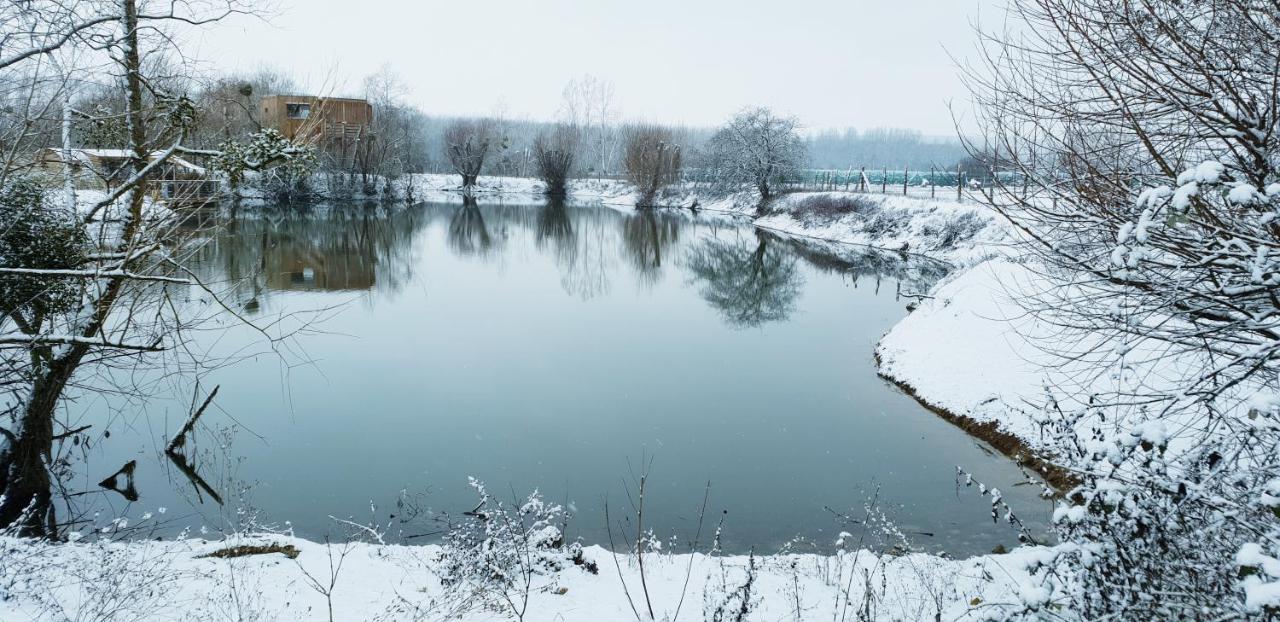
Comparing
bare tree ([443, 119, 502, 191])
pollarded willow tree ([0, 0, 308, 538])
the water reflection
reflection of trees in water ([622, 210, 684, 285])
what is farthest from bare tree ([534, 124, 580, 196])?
pollarded willow tree ([0, 0, 308, 538])

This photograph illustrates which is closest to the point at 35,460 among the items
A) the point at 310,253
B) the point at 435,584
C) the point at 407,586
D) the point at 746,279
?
the point at 407,586

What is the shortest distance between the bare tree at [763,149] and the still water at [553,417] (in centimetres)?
2495

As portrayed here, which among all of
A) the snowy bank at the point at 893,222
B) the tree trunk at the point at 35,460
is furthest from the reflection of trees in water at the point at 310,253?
the snowy bank at the point at 893,222

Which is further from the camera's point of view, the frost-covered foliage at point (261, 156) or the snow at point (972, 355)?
the snow at point (972, 355)

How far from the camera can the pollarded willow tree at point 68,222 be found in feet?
16.2

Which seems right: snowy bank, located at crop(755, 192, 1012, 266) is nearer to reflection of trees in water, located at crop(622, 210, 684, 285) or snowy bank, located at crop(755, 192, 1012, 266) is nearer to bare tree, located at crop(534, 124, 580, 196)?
reflection of trees in water, located at crop(622, 210, 684, 285)

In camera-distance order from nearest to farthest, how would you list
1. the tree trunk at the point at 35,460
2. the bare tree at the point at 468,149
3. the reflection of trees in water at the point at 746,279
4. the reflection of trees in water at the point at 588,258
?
1. the tree trunk at the point at 35,460
2. the reflection of trees in water at the point at 746,279
3. the reflection of trees in water at the point at 588,258
4. the bare tree at the point at 468,149

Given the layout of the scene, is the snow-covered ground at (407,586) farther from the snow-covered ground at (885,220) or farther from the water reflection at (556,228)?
the water reflection at (556,228)

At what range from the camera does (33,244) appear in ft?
21.7

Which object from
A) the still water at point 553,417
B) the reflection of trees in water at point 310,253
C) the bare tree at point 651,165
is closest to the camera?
the still water at point 553,417

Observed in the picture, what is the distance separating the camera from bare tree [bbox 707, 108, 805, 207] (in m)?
45.2

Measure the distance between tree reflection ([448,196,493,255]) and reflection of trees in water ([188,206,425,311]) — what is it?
1798 millimetres

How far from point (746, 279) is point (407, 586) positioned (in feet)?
62.0

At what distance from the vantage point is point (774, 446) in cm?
1016
